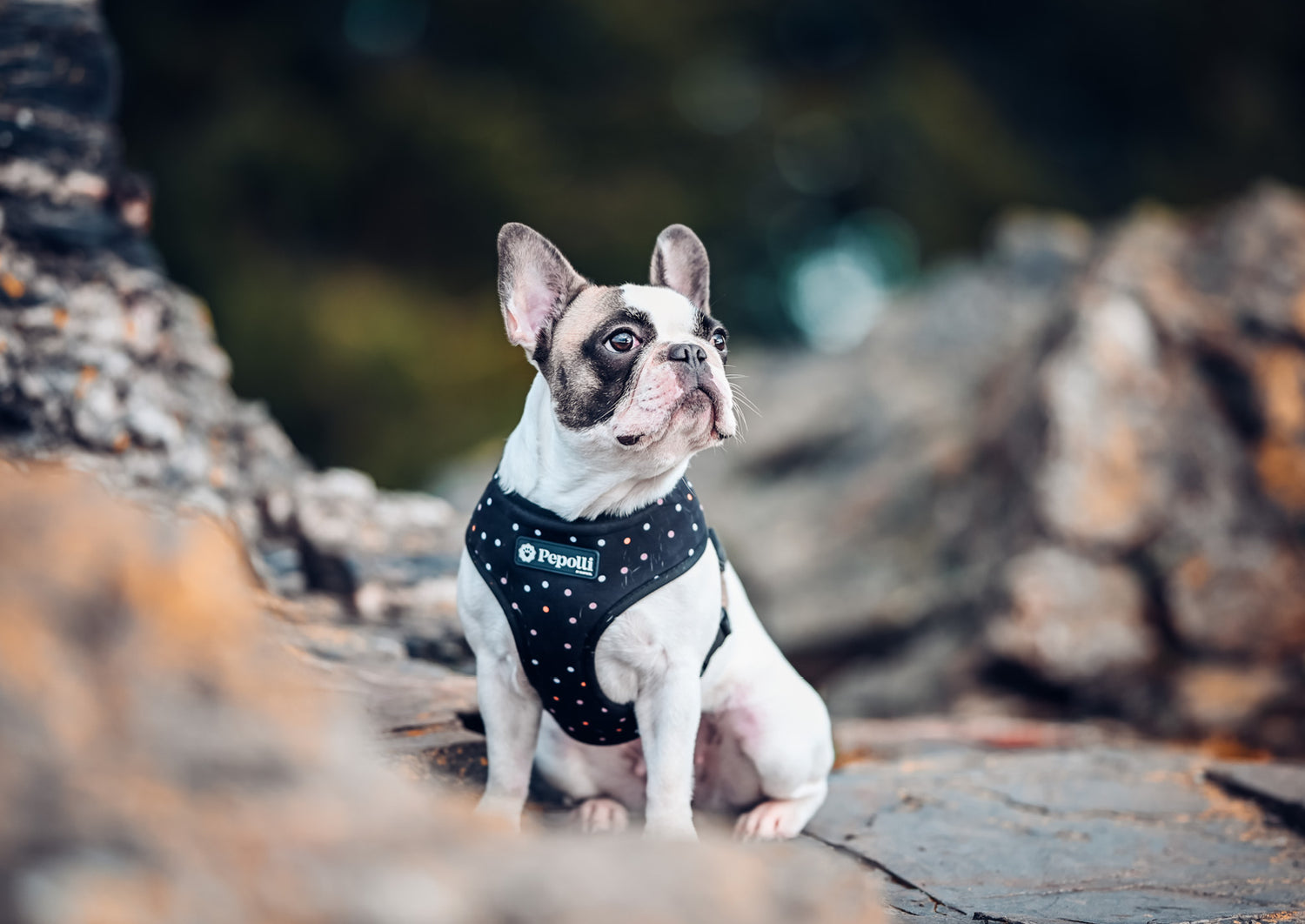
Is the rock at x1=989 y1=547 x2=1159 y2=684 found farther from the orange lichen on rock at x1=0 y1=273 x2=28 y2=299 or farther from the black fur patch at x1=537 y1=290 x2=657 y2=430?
the orange lichen on rock at x1=0 y1=273 x2=28 y2=299

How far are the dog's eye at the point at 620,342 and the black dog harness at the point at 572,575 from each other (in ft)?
1.53

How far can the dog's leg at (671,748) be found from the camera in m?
2.80

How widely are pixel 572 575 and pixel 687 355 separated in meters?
0.72

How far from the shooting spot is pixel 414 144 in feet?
35.8

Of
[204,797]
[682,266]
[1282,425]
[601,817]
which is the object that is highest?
[1282,425]

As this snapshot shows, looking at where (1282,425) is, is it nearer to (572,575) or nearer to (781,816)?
(781,816)

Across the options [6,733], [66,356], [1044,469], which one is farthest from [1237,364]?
[6,733]

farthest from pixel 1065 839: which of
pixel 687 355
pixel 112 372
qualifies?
pixel 112 372

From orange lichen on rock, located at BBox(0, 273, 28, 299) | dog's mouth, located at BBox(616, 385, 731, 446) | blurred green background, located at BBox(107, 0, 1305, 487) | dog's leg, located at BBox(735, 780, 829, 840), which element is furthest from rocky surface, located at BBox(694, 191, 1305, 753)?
orange lichen on rock, located at BBox(0, 273, 28, 299)

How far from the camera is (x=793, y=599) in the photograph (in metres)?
7.55

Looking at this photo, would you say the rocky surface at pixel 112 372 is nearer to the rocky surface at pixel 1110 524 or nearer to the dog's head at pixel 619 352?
the dog's head at pixel 619 352

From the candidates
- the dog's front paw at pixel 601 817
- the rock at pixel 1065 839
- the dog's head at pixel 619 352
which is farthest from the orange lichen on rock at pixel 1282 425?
the dog's front paw at pixel 601 817

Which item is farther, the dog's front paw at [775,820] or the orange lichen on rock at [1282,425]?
the orange lichen on rock at [1282,425]

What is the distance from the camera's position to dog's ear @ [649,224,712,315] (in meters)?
3.49
